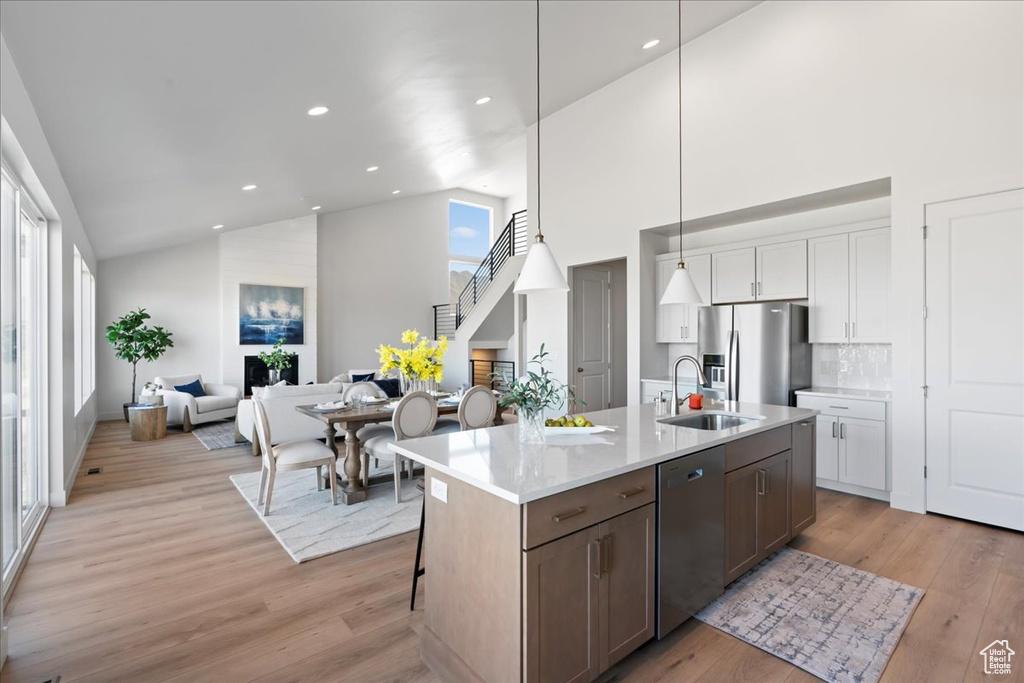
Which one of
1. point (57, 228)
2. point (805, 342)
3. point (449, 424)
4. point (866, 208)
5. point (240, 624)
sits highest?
point (866, 208)

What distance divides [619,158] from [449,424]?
3.70m

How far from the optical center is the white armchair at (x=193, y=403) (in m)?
7.30

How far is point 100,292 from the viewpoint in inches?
315

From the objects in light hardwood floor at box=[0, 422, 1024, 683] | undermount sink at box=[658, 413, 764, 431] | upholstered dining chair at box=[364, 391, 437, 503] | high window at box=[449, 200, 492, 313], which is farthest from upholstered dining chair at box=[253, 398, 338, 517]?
high window at box=[449, 200, 492, 313]

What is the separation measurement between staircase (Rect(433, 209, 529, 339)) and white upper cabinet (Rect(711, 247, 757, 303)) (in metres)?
5.01

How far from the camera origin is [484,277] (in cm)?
1073

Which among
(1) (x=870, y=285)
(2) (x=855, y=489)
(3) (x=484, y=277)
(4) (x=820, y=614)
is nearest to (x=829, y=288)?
(1) (x=870, y=285)

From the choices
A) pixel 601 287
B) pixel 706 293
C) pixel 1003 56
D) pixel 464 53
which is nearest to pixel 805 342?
pixel 706 293

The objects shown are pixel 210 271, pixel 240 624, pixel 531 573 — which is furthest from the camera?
pixel 210 271

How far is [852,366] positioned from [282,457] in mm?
5209

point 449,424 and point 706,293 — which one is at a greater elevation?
point 706,293

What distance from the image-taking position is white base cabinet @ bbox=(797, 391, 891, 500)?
403cm

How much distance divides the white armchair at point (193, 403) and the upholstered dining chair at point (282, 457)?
3.80 metres

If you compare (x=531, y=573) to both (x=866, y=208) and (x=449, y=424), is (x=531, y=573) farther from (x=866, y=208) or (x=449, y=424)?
(x=866, y=208)
